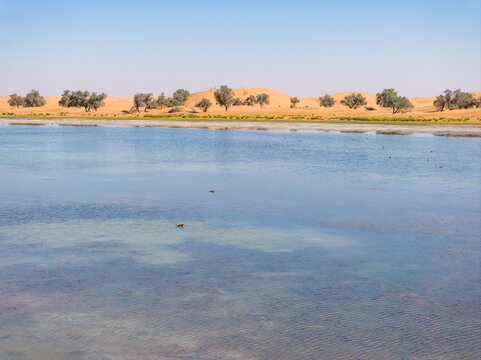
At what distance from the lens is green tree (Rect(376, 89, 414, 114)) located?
102 metres

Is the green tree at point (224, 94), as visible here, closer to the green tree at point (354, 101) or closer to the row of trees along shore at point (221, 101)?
the row of trees along shore at point (221, 101)

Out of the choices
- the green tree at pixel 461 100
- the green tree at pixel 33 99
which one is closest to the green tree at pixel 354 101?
the green tree at pixel 461 100

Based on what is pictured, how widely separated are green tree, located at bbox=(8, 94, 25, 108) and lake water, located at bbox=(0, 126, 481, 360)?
136198mm

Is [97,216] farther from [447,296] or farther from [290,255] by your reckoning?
[447,296]

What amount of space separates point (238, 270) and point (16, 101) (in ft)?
494

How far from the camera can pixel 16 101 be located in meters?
145

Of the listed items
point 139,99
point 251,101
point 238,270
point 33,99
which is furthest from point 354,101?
point 238,270

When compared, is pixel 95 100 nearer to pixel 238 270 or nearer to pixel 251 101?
pixel 251 101

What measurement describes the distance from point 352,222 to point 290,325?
21.4 feet

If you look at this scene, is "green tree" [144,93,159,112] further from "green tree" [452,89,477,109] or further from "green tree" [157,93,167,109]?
"green tree" [452,89,477,109]

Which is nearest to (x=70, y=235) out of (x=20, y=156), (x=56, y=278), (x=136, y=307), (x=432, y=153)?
(x=56, y=278)

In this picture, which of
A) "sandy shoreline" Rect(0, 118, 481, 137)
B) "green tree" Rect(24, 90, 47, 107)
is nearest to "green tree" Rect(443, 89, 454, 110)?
"sandy shoreline" Rect(0, 118, 481, 137)

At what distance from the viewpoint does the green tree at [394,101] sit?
10162 cm

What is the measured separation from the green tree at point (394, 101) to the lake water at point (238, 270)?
283ft
